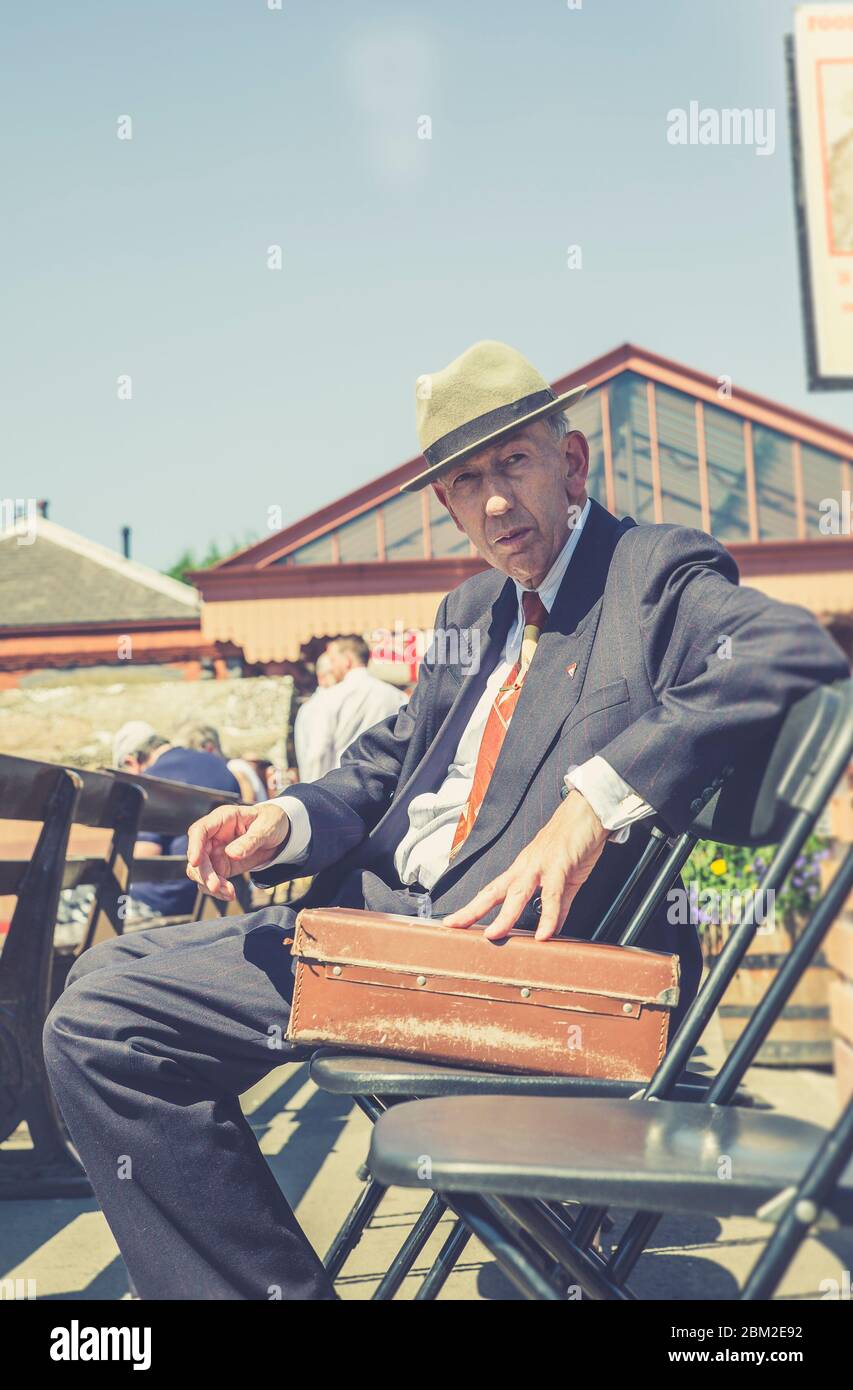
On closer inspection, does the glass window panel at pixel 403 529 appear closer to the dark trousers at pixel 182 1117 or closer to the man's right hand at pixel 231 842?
the man's right hand at pixel 231 842

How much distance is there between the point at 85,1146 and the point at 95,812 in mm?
2082

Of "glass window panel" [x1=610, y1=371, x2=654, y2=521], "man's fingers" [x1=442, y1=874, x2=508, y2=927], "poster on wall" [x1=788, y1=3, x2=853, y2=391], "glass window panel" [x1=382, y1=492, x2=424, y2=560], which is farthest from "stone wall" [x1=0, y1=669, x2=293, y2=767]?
"glass window panel" [x1=610, y1=371, x2=654, y2=521]

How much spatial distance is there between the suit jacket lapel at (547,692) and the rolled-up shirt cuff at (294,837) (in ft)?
0.84

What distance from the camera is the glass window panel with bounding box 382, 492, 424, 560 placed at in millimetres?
21094

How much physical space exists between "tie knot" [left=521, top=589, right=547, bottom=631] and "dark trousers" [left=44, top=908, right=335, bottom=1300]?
2.67ft

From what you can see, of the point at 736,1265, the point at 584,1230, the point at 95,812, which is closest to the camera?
the point at 584,1230

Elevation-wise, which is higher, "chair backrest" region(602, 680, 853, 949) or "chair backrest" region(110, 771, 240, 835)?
"chair backrest" region(602, 680, 853, 949)

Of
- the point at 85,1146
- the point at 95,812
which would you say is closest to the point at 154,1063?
the point at 85,1146

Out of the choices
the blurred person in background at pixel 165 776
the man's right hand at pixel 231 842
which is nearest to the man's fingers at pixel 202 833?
the man's right hand at pixel 231 842

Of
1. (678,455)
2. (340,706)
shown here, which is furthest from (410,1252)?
(678,455)

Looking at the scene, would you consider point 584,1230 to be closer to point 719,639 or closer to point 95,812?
point 719,639

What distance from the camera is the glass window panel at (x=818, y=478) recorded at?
68.3 ft

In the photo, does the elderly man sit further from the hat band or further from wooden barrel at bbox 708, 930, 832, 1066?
wooden barrel at bbox 708, 930, 832, 1066

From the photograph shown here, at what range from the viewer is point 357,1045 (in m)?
1.79
